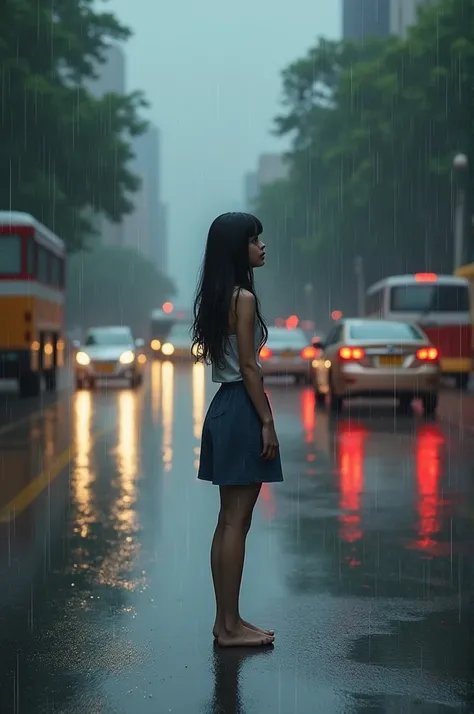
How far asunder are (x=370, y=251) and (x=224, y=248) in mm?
50102

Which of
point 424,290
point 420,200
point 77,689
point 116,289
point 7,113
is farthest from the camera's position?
point 116,289

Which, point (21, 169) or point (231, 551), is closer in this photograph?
point (231, 551)

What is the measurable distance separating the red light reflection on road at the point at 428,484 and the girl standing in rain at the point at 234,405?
2.46 metres

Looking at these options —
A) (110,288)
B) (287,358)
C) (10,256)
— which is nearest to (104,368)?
(10,256)

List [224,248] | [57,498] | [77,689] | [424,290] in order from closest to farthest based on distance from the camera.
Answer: [77,689]
[224,248]
[57,498]
[424,290]

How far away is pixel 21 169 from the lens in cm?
3703

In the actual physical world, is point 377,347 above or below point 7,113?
below

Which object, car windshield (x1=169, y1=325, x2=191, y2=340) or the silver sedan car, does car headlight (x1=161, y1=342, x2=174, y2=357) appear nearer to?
car windshield (x1=169, y1=325, x2=191, y2=340)

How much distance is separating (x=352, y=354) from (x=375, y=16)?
115m

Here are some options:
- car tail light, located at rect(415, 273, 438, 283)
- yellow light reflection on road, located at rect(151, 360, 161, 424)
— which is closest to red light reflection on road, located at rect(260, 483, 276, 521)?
yellow light reflection on road, located at rect(151, 360, 161, 424)

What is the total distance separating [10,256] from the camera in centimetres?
2397

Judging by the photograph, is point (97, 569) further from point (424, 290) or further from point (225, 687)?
point (424, 290)

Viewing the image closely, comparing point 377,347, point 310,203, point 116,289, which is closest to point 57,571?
point 377,347

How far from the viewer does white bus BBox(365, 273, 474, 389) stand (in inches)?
1109
